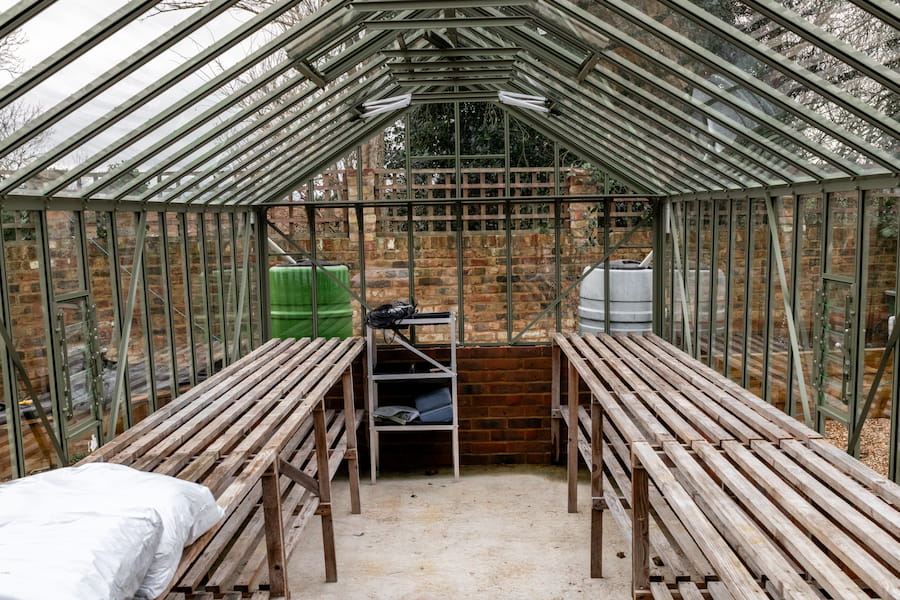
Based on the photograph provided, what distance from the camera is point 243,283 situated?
7047 mm

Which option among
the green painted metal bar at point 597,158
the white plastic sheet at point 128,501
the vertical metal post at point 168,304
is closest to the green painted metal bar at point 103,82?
the white plastic sheet at point 128,501

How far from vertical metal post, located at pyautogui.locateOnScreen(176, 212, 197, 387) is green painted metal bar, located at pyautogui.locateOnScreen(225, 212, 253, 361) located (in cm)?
74

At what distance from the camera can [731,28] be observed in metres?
2.94

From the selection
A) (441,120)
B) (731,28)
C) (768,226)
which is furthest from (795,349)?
(441,120)

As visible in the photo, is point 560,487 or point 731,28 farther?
point 560,487

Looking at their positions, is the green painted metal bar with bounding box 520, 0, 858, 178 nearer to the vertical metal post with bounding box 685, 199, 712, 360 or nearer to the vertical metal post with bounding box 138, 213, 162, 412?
the vertical metal post with bounding box 685, 199, 712, 360

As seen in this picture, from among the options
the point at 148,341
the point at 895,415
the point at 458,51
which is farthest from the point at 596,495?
the point at 148,341

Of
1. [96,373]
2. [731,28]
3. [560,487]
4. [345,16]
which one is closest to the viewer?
[731,28]

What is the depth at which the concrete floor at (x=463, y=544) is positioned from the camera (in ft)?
17.0

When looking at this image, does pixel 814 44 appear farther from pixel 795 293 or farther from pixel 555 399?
pixel 555 399

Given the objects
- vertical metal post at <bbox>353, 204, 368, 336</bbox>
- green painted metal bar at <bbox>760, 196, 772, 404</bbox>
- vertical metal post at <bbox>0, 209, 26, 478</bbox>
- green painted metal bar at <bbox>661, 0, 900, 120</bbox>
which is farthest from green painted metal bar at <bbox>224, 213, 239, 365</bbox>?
green painted metal bar at <bbox>661, 0, 900, 120</bbox>

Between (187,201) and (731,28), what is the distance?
14.0 feet

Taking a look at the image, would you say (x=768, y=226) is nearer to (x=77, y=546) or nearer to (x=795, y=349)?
(x=795, y=349)

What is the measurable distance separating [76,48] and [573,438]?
15.1ft
